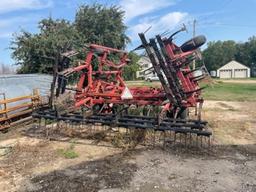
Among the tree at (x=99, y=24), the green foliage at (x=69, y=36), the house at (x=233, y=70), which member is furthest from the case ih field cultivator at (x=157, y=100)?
the house at (x=233, y=70)

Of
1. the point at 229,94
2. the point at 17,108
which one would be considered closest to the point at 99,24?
the point at 229,94

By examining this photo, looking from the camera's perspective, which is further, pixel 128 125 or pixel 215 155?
pixel 128 125

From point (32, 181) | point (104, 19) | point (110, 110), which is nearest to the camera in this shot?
point (32, 181)

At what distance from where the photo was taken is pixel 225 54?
242 ft

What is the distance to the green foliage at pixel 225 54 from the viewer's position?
71.9 m

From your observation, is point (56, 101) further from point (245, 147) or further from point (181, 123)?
point (245, 147)

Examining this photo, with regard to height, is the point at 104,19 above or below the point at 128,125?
above

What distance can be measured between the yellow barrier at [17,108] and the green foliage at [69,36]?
2.98 m

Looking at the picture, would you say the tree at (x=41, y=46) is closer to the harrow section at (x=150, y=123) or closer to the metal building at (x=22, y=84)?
the metal building at (x=22, y=84)

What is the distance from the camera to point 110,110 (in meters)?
9.53

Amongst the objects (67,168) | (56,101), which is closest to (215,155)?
(67,168)

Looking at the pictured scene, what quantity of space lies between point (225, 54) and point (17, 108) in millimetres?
70341

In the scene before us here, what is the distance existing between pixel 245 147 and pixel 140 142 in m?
2.19

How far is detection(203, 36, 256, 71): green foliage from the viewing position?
71.9 m
